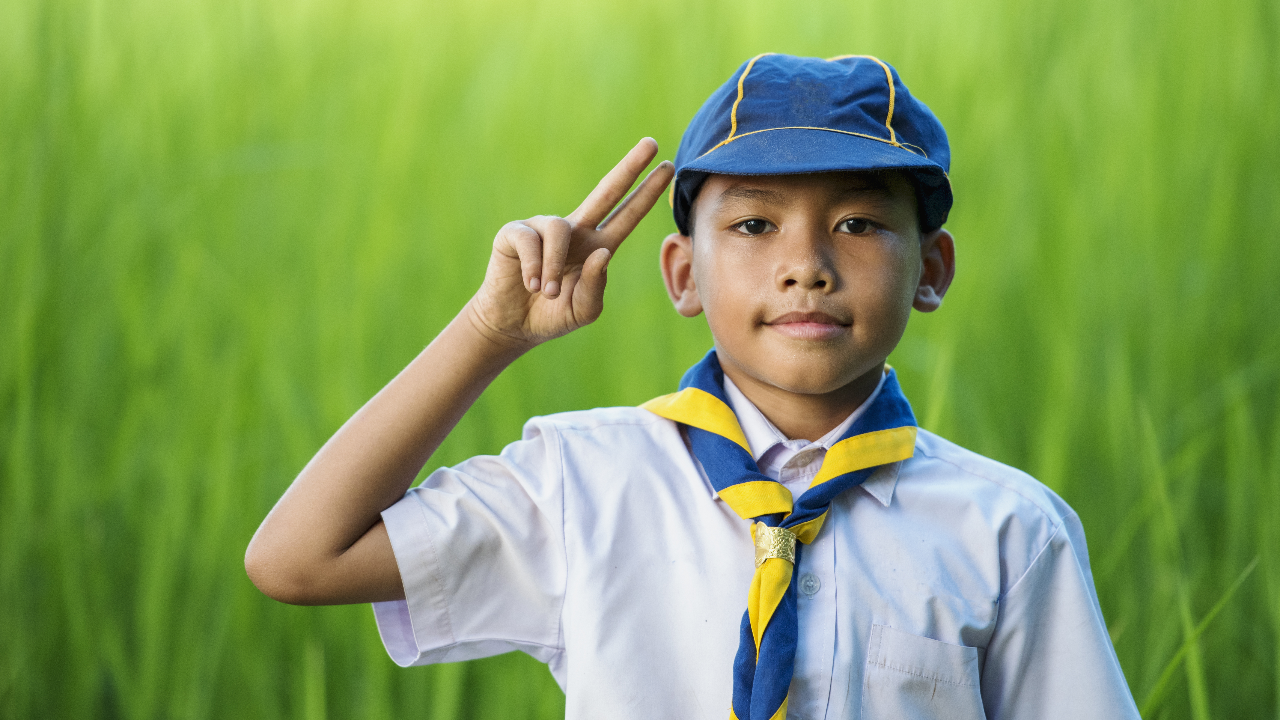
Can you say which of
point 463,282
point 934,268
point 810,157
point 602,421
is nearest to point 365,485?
point 602,421

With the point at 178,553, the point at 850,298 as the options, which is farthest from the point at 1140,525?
the point at 178,553

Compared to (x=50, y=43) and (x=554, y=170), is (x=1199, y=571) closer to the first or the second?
(x=554, y=170)

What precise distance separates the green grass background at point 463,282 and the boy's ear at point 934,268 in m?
0.36

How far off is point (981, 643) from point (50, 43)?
1.64 metres

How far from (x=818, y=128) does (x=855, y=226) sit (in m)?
0.09

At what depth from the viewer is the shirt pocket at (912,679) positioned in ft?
2.52

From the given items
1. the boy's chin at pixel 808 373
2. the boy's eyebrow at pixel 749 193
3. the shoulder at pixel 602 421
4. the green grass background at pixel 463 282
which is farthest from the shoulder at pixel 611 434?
the green grass background at pixel 463 282

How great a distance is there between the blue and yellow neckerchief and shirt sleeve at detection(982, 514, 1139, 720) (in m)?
0.15

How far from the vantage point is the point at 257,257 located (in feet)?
5.14

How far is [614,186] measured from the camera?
0.84 meters

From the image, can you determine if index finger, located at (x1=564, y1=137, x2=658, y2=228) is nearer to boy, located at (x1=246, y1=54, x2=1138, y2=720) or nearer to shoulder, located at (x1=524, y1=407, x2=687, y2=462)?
boy, located at (x1=246, y1=54, x2=1138, y2=720)

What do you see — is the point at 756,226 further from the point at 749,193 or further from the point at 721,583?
the point at 721,583

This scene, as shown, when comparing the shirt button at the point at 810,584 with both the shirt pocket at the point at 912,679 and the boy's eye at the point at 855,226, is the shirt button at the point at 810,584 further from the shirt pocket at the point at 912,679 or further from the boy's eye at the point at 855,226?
the boy's eye at the point at 855,226

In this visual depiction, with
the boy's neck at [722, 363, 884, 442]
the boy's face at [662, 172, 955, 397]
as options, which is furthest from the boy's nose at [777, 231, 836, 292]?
the boy's neck at [722, 363, 884, 442]
